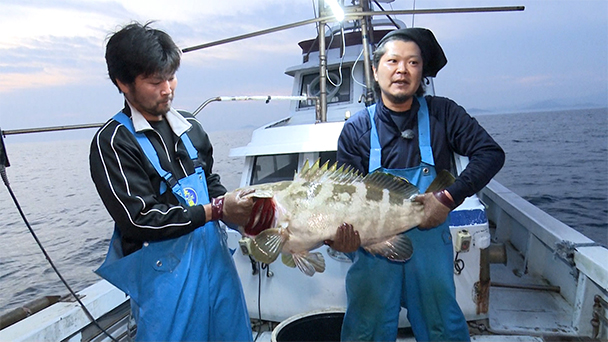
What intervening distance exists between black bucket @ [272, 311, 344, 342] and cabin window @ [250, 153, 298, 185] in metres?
1.51

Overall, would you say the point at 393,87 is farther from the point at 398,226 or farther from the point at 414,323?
the point at 414,323

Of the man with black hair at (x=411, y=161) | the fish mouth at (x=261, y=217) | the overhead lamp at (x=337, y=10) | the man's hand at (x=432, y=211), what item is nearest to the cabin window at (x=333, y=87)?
the overhead lamp at (x=337, y=10)

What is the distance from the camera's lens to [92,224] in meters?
14.7

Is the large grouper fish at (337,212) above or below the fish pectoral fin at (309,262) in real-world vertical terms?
above

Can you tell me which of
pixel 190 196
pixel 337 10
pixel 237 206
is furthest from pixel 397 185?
pixel 337 10

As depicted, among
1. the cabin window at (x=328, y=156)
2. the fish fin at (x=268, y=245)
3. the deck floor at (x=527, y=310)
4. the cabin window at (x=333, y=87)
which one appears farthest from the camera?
the cabin window at (x=333, y=87)

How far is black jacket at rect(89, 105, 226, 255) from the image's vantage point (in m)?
1.80

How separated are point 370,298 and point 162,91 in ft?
5.72

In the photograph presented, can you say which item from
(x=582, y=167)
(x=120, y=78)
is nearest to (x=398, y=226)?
(x=120, y=78)

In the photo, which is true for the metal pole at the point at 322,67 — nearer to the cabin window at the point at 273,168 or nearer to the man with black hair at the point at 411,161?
the cabin window at the point at 273,168

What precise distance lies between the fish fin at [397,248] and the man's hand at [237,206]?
0.84 m

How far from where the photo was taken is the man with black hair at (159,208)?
1.83m

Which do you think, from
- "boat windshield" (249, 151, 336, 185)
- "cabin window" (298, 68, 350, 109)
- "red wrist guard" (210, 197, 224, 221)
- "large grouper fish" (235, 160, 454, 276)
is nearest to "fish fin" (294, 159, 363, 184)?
"large grouper fish" (235, 160, 454, 276)

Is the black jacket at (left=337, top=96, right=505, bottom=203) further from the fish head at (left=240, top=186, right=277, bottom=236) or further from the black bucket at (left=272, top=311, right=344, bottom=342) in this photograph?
the black bucket at (left=272, top=311, right=344, bottom=342)
